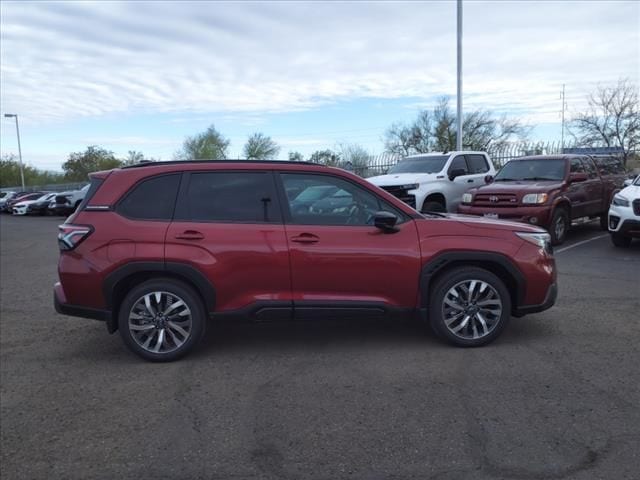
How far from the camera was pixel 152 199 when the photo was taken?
17.1 ft

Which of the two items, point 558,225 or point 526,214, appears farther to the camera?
point 558,225

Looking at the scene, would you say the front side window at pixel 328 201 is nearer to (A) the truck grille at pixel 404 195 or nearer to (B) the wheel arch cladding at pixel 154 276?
(B) the wheel arch cladding at pixel 154 276

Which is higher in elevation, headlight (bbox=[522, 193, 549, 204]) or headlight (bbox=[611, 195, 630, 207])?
headlight (bbox=[522, 193, 549, 204])

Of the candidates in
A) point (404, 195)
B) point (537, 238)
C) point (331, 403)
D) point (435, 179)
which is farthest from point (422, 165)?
point (331, 403)

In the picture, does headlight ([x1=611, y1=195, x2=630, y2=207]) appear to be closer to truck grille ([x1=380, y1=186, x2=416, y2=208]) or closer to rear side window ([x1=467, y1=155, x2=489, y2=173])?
rear side window ([x1=467, y1=155, x2=489, y2=173])

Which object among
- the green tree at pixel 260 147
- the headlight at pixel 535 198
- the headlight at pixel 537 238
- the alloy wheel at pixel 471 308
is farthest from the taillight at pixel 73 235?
the green tree at pixel 260 147

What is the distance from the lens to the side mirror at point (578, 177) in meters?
11.7

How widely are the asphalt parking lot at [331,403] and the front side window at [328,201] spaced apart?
124cm

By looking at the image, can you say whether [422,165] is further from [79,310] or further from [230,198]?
[79,310]

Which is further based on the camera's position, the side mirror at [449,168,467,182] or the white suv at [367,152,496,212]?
the side mirror at [449,168,467,182]

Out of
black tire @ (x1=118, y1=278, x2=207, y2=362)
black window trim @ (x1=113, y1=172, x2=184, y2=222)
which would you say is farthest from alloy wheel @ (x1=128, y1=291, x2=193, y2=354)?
black window trim @ (x1=113, y1=172, x2=184, y2=222)

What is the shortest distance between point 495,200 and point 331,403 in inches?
313

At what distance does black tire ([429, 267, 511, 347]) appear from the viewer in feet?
17.1

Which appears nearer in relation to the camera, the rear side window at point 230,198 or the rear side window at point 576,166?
the rear side window at point 230,198
